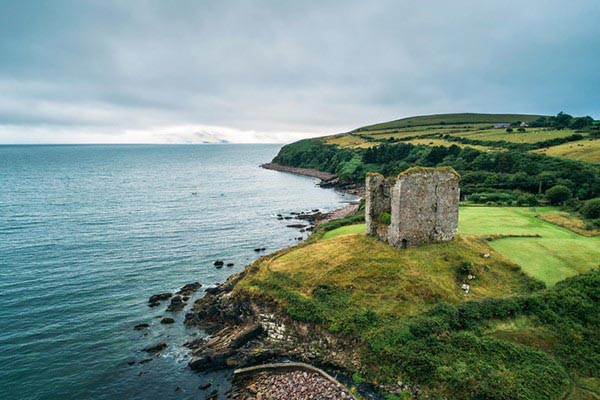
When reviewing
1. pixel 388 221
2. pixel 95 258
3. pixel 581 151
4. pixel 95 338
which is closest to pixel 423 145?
pixel 581 151

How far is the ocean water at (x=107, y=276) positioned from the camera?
22.5 meters

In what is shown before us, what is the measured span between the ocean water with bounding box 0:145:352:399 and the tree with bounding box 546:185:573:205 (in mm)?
34193

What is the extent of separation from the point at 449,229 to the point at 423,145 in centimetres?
8279

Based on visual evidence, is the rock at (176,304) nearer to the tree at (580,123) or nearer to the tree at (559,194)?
the tree at (559,194)

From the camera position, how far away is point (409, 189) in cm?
2727

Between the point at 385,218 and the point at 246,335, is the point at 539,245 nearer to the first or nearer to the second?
the point at 385,218

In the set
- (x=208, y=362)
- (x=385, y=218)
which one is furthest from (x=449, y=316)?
(x=208, y=362)

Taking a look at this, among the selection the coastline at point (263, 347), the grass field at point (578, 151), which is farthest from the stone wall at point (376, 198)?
the grass field at point (578, 151)

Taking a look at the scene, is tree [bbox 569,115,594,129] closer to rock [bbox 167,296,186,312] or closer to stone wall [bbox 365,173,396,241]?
stone wall [bbox 365,173,396,241]

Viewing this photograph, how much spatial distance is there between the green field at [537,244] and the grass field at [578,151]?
119 ft

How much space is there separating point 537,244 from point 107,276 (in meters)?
39.8

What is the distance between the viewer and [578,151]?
69062mm

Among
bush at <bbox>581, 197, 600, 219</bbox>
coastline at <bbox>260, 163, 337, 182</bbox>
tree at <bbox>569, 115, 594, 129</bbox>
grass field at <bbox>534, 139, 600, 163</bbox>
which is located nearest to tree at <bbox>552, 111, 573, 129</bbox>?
tree at <bbox>569, 115, 594, 129</bbox>

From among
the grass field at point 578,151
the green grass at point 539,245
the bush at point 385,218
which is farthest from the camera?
the grass field at point 578,151
